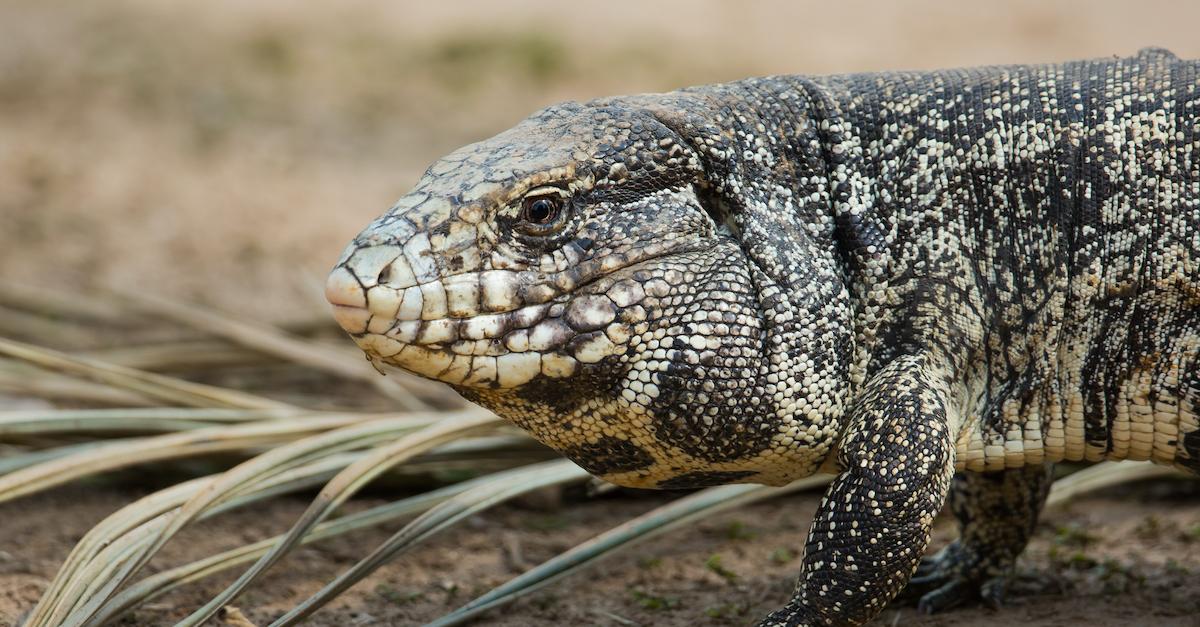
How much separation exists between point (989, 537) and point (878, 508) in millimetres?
1534

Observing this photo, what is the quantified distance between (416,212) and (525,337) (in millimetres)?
451

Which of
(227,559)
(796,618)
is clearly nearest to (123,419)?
(227,559)

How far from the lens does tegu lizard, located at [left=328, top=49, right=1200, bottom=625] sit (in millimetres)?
3574

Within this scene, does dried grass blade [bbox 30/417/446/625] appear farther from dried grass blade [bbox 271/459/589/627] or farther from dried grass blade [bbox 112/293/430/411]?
dried grass blade [bbox 112/293/430/411]

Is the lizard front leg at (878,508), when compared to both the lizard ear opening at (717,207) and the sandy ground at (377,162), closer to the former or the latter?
the lizard ear opening at (717,207)

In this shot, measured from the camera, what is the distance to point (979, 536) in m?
5.02

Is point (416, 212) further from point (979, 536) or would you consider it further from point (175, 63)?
point (175, 63)

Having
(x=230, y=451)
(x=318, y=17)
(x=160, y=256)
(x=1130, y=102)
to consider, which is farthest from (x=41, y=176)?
(x=1130, y=102)

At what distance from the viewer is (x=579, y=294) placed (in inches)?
142

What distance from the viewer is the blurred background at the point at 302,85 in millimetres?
9688

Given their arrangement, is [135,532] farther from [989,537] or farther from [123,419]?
[989,537]

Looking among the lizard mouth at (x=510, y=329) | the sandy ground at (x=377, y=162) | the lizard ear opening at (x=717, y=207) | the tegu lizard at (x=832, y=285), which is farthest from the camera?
the sandy ground at (x=377, y=162)

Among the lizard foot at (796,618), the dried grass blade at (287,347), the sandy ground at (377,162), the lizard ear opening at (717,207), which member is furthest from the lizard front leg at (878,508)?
the dried grass blade at (287,347)

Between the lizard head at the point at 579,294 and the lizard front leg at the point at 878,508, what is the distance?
0.27 m
